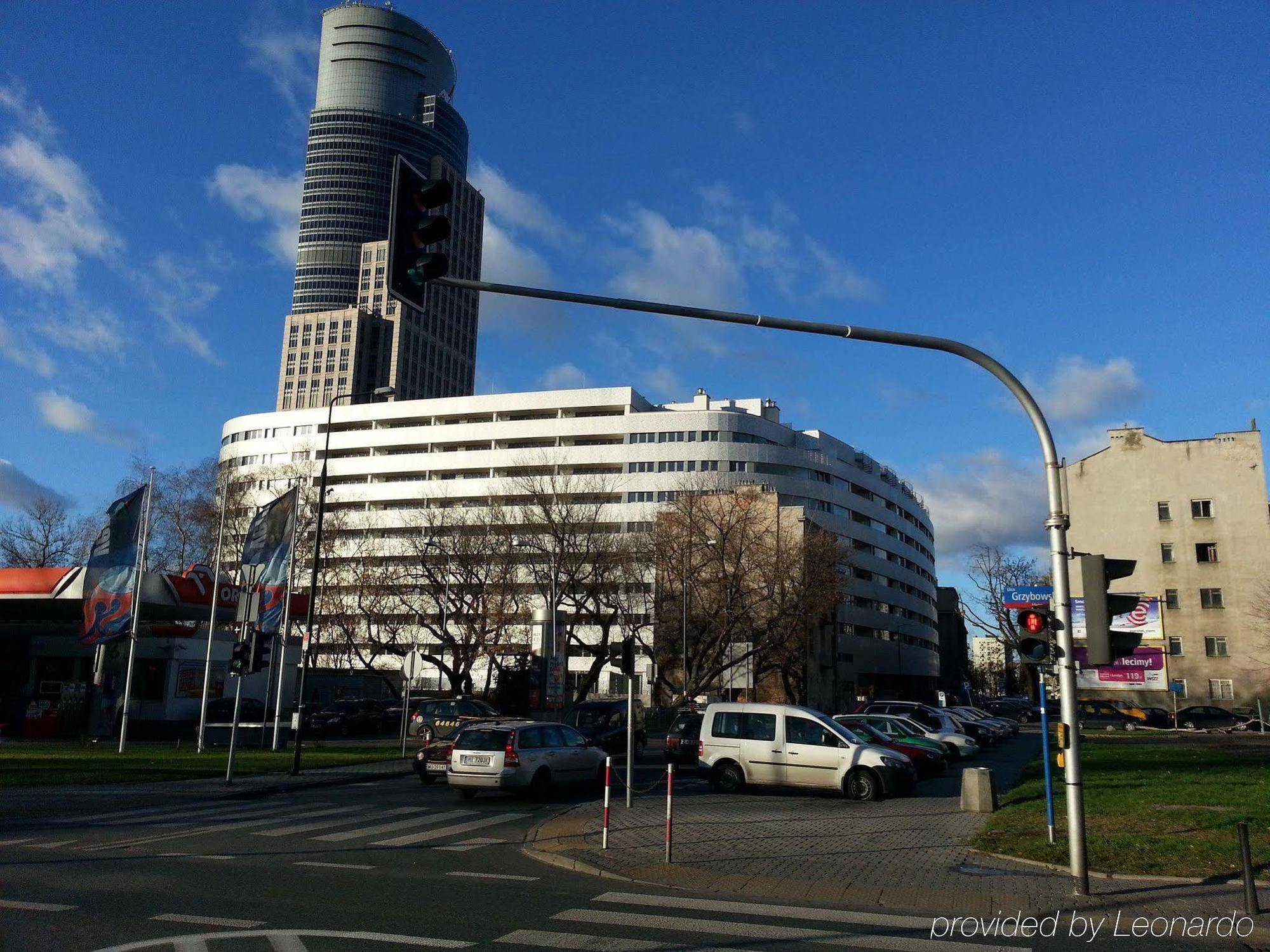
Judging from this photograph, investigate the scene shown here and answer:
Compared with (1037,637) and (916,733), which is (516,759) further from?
(916,733)

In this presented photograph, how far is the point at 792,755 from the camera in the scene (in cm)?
1931

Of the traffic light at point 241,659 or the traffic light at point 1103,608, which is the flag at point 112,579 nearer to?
the traffic light at point 241,659

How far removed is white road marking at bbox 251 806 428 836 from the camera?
14.0 meters

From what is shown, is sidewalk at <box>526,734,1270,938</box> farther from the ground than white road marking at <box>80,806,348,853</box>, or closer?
farther from the ground

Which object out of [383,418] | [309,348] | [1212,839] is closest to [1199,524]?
[1212,839]

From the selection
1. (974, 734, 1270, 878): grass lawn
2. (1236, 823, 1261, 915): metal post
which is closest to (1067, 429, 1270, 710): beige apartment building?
(974, 734, 1270, 878): grass lawn

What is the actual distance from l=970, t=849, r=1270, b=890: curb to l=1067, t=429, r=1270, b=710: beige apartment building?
47637mm

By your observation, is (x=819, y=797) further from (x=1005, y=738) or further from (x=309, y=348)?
(x=309, y=348)

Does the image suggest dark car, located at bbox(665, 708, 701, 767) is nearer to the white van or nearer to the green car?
the green car

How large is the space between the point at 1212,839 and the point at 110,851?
1399 cm

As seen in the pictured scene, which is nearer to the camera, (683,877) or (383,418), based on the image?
(683,877)

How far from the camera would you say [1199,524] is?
191ft

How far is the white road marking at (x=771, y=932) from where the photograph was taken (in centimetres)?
787

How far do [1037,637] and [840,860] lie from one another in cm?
370
